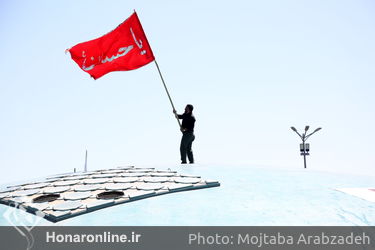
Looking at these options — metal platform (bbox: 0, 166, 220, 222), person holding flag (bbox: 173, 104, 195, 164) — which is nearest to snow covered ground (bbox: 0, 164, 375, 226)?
metal platform (bbox: 0, 166, 220, 222)

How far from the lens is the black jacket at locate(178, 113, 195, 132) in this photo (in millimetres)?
8016

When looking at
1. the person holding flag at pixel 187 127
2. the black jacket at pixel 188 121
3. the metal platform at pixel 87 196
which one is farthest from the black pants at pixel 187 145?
the metal platform at pixel 87 196

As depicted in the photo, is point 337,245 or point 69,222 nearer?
point 337,245

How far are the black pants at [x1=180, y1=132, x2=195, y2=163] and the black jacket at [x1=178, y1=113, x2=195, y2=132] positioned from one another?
0.62 ft

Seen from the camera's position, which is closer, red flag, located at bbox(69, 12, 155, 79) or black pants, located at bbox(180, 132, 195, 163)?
red flag, located at bbox(69, 12, 155, 79)

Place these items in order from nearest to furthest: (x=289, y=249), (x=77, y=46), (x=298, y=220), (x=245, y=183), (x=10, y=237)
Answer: (x=289, y=249) → (x=10, y=237) → (x=298, y=220) → (x=245, y=183) → (x=77, y=46)

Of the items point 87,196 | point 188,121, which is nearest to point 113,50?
point 188,121

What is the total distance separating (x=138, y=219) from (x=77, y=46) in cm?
611

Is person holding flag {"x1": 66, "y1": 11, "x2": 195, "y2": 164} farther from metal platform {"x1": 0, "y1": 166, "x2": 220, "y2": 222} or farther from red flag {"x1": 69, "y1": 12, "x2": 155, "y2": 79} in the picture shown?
metal platform {"x1": 0, "y1": 166, "x2": 220, "y2": 222}

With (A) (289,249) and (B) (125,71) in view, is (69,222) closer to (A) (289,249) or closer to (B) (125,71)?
(A) (289,249)

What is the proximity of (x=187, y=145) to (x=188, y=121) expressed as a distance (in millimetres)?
801

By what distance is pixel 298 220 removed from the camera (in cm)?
269

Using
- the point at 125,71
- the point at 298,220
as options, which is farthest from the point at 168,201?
the point at 125,71

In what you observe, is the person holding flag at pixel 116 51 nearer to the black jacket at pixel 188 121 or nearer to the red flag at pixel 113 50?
the red flag at pixel 113 50
